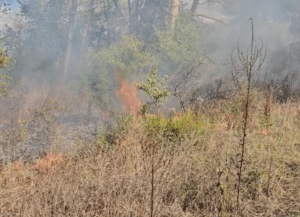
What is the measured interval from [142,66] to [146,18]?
636 centimetres

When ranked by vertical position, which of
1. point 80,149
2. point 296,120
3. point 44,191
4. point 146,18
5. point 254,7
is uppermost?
point 254,7

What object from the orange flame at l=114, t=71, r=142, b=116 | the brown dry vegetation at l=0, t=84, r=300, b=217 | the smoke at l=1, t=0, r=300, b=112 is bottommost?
the brown dry vegetation at l=0, t=84, r=300, b=217

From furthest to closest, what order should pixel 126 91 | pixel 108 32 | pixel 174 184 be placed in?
pixel 108 32 < pixel 126 91 < pixel 174 184

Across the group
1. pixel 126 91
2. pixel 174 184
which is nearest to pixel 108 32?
pixel 126 91

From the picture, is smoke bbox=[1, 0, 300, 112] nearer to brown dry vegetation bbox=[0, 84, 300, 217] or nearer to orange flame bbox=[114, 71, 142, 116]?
orange flame bbox=[114, 71, 142, 116]

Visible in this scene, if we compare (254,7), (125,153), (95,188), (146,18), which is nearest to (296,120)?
(125,153)

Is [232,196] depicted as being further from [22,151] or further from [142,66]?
[142,66]

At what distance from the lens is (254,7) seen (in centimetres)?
2050

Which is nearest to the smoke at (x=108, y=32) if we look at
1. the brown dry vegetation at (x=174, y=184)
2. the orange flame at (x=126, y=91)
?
the orange flame at (x=126, y=91)

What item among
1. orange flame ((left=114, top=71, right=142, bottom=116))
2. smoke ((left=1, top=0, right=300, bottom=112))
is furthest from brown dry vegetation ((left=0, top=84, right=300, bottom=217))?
smoke ((left=1, top=0, right=300, bottom=112))

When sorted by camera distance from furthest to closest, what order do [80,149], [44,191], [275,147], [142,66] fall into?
1. [142,66]
2. [80,149]
3. [275,147]
4. [44,191]

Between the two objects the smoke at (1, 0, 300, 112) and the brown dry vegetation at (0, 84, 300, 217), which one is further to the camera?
the smoke at (1, 0, 300, 112)

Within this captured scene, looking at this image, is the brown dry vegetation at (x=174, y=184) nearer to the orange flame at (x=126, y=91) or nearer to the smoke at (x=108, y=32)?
the orange flame at (x=126, y=91)

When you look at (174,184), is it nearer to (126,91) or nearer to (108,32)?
(126,91)
